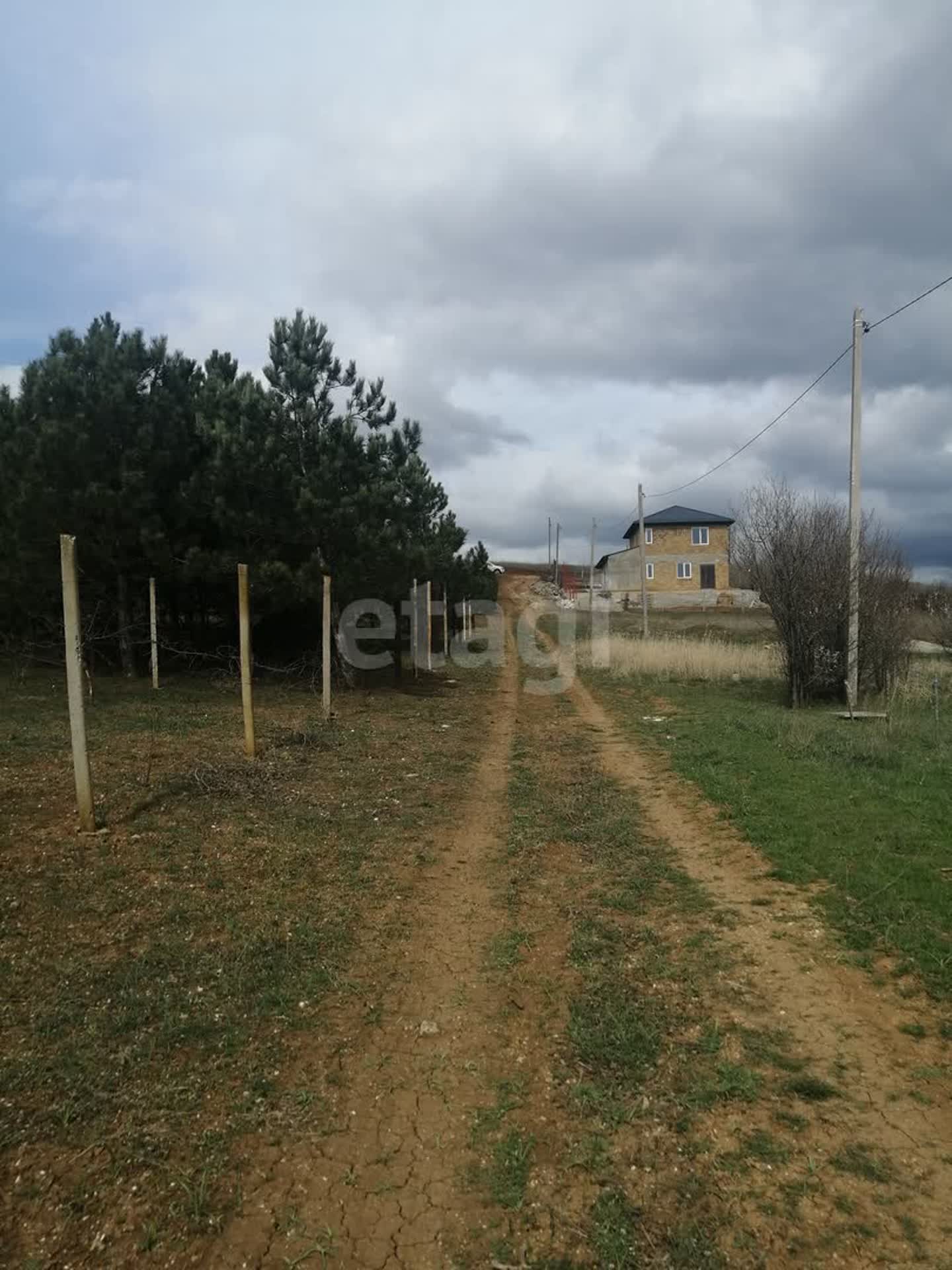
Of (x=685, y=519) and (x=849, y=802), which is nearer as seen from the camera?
(x=849, y=802)

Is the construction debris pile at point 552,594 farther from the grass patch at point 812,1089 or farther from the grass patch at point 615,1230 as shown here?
the grass patch at point 615,1230

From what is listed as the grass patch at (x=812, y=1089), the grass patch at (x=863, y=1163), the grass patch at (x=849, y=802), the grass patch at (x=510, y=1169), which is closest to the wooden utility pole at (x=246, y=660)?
the grass patch at (x=849, y=802)

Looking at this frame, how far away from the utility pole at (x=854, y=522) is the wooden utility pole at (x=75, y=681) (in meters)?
11.1

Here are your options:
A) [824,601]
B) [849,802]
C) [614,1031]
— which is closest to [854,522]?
[824,601]

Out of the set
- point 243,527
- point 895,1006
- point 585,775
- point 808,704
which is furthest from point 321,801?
point 808,704

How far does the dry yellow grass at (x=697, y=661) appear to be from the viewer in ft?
57.0

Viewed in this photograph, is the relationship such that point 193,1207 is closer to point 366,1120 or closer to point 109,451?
point 366,1120

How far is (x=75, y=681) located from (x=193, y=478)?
28.7 ft

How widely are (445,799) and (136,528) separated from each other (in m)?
8.70

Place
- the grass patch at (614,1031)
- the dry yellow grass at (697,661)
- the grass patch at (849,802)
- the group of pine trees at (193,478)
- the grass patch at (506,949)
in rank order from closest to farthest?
1. the grass patch at (614,1031)
2. the grass patch at (506,949)
3. the grass patch at (849,802)
4. the group of pine trees at (193,478)
5. the dry yellow grass at (697,661)

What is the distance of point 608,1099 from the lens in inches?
112

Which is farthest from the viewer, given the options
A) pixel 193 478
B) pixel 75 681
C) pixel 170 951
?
pixel 193 478

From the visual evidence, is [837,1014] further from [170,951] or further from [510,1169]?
[170,951]

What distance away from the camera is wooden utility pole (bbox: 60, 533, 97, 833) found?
16.5 feet
